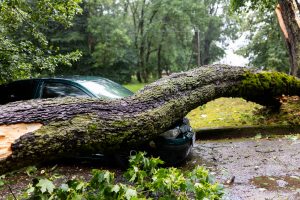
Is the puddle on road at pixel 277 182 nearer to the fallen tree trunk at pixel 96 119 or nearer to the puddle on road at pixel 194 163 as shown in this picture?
the puddle on road at pixel 194 163

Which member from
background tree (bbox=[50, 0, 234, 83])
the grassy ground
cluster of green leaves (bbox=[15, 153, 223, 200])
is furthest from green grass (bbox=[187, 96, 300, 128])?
background tree (bbox=[50, 0, 234, 83])

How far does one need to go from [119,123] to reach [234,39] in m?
40.3

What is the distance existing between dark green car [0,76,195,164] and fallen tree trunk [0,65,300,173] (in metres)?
0.24

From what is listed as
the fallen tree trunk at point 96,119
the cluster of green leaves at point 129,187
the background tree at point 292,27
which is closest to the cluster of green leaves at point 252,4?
the background tree at point 292,27

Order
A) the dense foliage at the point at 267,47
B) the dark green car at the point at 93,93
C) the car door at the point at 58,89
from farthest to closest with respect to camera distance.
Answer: the dense foliage at the point at 267,47 < the car door at the point at 58,89 < the dark green car at the point at 93,93

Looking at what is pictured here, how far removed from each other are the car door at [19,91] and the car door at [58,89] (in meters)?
0.18

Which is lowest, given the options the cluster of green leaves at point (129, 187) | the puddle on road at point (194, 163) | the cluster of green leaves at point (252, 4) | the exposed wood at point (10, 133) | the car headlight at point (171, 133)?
the puddle on road at point (194, 163)

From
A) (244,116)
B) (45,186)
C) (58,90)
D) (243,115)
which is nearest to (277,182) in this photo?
(45,186)

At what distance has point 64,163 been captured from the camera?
16.9 ft

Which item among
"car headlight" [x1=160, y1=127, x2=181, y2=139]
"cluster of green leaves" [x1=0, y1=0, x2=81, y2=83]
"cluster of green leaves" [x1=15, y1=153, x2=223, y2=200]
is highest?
"cluster of green leaves" [x1=0, y1=0, x2=81, y2=83]

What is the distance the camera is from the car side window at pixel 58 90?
4980 mm

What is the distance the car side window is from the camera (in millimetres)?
4980

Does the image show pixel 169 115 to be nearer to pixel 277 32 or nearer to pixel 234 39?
pixel 277 32

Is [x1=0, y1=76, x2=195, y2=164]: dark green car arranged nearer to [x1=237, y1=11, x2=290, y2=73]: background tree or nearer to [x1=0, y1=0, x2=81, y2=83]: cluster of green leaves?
[x1=0, y1=0, x2=81, y2=83]: cluster of green leaves
